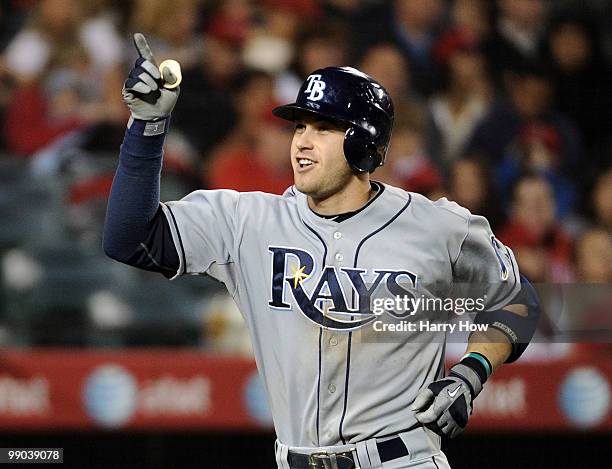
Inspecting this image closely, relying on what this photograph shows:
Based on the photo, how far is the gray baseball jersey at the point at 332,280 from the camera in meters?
2.74

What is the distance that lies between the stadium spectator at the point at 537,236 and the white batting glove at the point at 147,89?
11.0ft

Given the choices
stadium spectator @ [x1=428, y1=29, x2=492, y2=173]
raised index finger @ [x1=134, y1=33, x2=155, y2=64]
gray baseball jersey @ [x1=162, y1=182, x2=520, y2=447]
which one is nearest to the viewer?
raised index finger @ [x1=134, y1=33, x2=155, y2=64]

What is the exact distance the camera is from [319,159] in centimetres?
283

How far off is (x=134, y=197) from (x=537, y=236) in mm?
3569

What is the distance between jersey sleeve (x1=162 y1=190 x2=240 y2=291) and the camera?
2768mm

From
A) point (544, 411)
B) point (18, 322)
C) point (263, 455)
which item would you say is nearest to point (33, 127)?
point (18, 322)

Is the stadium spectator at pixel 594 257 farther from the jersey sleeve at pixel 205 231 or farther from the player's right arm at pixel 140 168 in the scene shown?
the player's right arm at pixel 140 168

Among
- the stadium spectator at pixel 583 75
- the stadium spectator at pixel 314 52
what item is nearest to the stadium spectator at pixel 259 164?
the stadium spectator at pixel 314 52

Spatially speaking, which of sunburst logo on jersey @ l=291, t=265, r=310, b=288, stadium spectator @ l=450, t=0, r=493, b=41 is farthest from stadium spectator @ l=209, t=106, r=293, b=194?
sunburst logo on jersey @ l=291, t=265, r=310, b=288

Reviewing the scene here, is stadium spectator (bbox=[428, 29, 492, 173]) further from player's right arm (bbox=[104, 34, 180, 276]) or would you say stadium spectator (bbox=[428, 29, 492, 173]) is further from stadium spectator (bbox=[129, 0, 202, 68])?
player's right arm (bbox=[104, 34, 180, 276])

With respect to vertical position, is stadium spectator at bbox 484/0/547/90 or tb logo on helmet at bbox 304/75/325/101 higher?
stadium spectator at bbox 484/0/547/90

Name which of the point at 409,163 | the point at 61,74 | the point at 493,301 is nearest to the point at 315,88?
the point at 493,301

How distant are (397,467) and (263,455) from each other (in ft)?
9.41

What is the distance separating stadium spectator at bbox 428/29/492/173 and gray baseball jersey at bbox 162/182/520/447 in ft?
10.7
